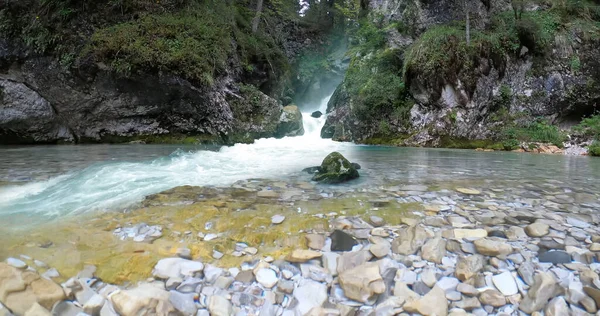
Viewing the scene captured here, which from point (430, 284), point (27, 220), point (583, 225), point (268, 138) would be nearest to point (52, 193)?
point (27, 220)

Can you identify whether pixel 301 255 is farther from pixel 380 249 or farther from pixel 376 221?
pixel 376 221

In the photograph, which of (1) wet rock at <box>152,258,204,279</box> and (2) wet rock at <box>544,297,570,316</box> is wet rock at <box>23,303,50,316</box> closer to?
(1) wet rock at <box>152,258,204,279</box>

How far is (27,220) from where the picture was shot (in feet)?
7.75

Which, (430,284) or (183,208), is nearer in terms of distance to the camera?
(430,284)

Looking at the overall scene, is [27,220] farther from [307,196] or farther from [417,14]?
[417,14]

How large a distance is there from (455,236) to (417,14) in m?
16.5

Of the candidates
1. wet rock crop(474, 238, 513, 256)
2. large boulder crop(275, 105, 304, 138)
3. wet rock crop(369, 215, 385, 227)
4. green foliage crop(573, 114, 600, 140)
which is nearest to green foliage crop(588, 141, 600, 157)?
green foliage crop(573, 114, 600, 140)

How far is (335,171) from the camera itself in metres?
4.05

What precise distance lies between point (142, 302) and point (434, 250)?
5.24 ft

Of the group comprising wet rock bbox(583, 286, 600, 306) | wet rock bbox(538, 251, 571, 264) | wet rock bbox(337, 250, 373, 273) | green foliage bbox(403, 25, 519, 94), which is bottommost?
wet rock bbox(583, 286, 600, 306)

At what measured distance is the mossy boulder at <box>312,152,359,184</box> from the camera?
385 cm

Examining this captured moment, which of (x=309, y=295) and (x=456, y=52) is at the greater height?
(x=456, y=52)

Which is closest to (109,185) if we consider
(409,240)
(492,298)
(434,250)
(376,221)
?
(376,221)

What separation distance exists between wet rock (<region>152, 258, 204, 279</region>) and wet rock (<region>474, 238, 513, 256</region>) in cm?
166
